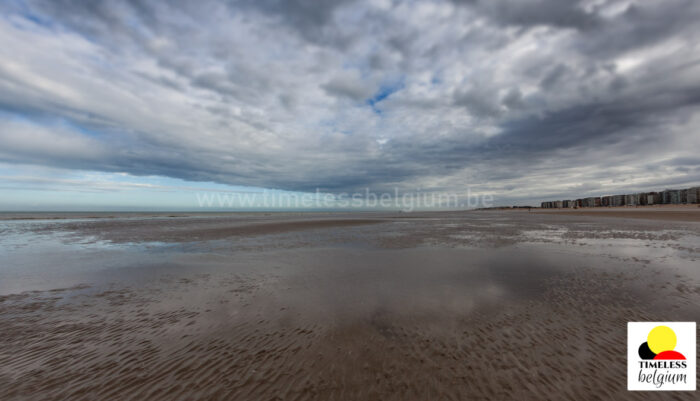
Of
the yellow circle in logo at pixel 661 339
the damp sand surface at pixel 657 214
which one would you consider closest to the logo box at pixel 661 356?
the yellow circle in logo at pixel 661 339

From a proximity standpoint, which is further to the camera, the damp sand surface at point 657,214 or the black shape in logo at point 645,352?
the damp sand surface at point 657,214

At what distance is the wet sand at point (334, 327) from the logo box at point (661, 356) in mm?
179

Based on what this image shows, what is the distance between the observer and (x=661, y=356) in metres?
4.05

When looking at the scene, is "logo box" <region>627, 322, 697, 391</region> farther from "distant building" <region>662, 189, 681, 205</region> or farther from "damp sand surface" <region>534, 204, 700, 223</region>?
"distant building" <region>662, 189, 681, 205</region>

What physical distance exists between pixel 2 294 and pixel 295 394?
33.8 ft

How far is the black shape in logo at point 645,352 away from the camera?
420 centimetres

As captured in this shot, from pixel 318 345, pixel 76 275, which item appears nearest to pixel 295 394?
pixel 318 345

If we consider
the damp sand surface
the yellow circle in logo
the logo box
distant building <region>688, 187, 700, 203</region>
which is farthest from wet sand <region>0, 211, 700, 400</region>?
distant building <region>688, 187, 700, 203</region>

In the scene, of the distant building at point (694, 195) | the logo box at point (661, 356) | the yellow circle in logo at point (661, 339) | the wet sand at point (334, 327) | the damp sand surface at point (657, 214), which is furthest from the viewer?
the distant building at point (694, 195)

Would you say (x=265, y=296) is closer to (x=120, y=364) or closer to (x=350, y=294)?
(x=350, y=294)

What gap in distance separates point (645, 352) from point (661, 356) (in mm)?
229

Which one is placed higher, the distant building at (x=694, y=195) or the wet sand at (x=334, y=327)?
the distant building at (x=694, y=195)

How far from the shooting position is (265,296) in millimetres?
7043

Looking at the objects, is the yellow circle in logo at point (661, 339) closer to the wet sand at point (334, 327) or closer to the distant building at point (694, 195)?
the wet sand at point (334, 327)
